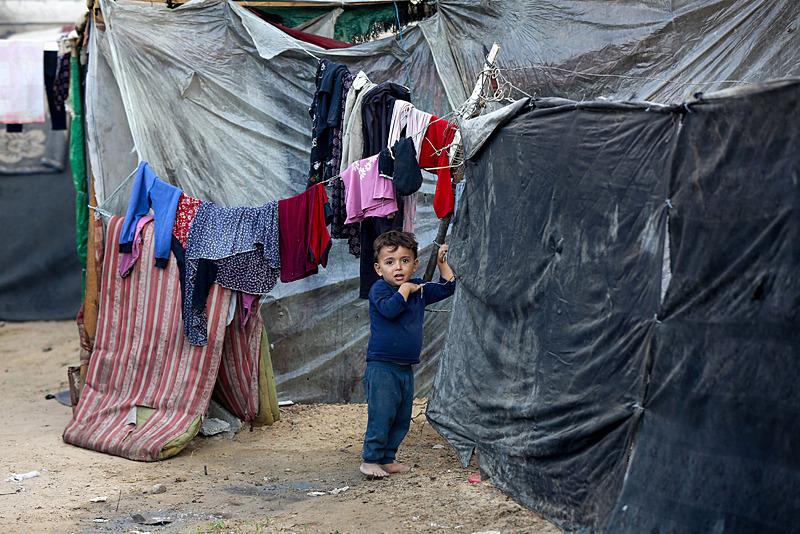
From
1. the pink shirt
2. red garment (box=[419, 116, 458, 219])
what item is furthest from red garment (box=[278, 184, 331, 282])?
red garment (box=[419, 116, 458, 219])

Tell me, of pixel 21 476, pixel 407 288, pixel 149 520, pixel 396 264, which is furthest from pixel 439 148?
Result: pixel 21 476

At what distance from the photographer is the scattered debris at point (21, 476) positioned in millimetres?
5855

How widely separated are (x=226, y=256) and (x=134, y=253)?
74cm

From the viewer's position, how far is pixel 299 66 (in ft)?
23.4

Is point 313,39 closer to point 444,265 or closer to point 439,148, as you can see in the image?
point 439,148

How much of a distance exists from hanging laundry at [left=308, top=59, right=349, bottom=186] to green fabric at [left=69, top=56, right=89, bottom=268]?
2363mm

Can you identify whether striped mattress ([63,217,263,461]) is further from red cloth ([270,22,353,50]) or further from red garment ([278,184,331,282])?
red cloth ([270,22,353,50])

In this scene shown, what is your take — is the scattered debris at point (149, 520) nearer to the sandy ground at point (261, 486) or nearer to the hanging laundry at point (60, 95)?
the sandy ground at point (261, 486)

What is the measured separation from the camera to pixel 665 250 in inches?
149

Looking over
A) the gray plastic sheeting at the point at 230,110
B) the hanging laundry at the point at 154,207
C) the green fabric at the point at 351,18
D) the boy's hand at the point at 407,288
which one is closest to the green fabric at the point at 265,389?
the gray plastic sheeting at the point at 230,110

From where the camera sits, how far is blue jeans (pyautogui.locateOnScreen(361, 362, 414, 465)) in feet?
17.5

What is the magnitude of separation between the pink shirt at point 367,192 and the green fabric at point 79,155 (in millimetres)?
2935

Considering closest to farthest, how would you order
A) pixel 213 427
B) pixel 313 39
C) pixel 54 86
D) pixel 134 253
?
pixel 134 253 → pixel 213 427 → pixel 313 39 → pixel 54 86

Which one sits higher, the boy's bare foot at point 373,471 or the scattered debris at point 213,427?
the boy's bare foot at point 373,471
